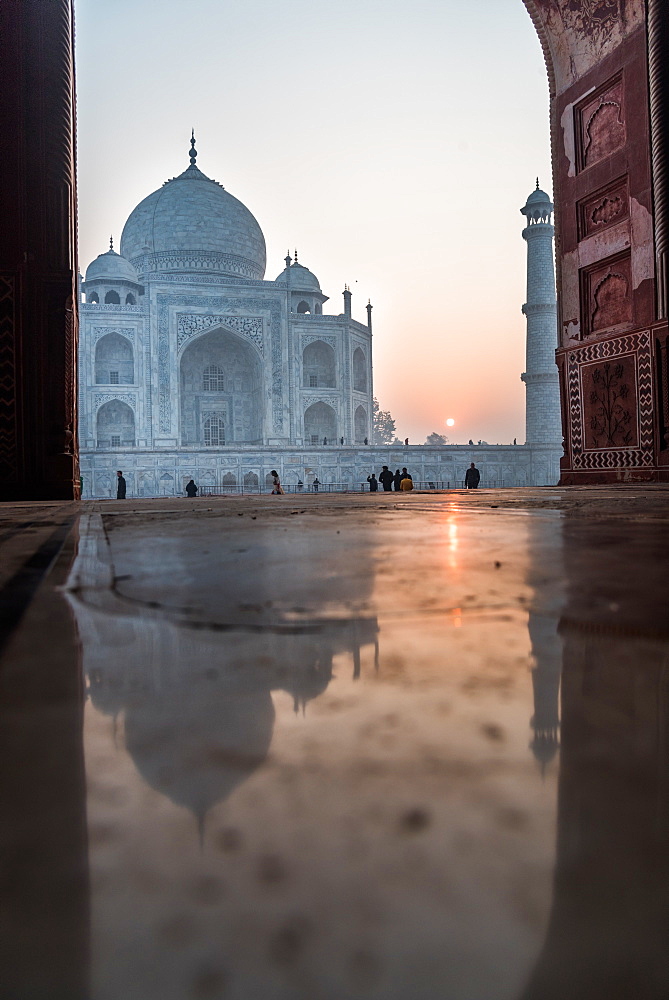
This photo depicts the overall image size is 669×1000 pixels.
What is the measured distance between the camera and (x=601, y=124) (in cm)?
534

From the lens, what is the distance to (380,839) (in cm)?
15

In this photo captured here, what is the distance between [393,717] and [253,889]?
0.29 ft

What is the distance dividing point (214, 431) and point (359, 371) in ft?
15.5

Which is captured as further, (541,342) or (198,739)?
(541,342)

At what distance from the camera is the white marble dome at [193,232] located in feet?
63.6

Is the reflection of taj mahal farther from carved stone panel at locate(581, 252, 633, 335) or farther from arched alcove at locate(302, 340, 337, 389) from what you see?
carved stone panel at locate(581, 252, 633, 335)

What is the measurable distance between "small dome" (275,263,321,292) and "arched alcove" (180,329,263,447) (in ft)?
9.32

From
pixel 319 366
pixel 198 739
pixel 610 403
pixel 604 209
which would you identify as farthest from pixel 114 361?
pixel 198 739

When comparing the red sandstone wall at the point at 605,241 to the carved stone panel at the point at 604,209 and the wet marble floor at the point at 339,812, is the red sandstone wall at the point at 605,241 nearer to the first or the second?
the carved stone panel at the point at 604,209

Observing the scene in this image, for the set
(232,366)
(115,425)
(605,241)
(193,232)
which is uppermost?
(193,232)

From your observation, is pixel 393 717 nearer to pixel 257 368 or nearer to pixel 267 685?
pixel 267 685

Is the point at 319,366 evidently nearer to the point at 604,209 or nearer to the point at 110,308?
the point at 110,308

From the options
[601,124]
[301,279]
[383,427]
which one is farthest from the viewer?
[383,427]

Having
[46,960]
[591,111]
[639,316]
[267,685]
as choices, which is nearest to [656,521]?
[267,685]
